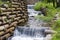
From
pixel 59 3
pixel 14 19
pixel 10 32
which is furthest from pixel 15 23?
pixel 59 3

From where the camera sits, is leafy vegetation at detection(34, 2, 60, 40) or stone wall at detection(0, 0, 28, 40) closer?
leafy vegetation at detection(34, 2, 60, 40)

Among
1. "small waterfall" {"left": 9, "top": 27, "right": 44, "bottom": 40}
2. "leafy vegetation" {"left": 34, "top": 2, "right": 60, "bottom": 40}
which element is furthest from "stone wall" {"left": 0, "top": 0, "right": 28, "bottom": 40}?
"leafy vegetation" {"left": 34, "top": 2, "right": 60, "bottom": 40}

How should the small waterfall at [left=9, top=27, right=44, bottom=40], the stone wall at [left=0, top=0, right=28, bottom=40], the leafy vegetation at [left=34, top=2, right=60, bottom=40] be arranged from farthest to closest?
the small waterfall at [left=9, top=27, right=44, bottom=40] → the stone wall at [left=0, top=0, right=28, bottom=40] → the leafy vegetation at [left=34, top=2, right=60, bottom=40]

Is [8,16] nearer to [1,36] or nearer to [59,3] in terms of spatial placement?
[1,36]

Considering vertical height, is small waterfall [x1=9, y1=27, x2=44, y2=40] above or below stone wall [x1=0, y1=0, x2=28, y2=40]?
below

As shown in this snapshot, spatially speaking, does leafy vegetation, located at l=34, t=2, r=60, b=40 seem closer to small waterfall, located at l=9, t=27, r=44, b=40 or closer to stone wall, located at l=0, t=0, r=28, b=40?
small waterfall, located at l=9, t=27, r=44, b=40

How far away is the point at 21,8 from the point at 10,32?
297cm

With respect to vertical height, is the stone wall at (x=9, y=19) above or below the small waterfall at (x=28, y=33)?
above

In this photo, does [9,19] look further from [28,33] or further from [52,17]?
[52,17]

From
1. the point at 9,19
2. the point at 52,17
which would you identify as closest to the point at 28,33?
the point at 9,19

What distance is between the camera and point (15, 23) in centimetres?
1028

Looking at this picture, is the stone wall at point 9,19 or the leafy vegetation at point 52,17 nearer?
the leafy vegetation at point 52,17

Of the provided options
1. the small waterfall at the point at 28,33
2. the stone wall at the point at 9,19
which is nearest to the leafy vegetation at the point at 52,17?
the small waterfall at the point at 28,33

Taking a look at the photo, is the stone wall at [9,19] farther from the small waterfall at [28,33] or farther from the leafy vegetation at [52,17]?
the leafy vegetation at [52,17]
